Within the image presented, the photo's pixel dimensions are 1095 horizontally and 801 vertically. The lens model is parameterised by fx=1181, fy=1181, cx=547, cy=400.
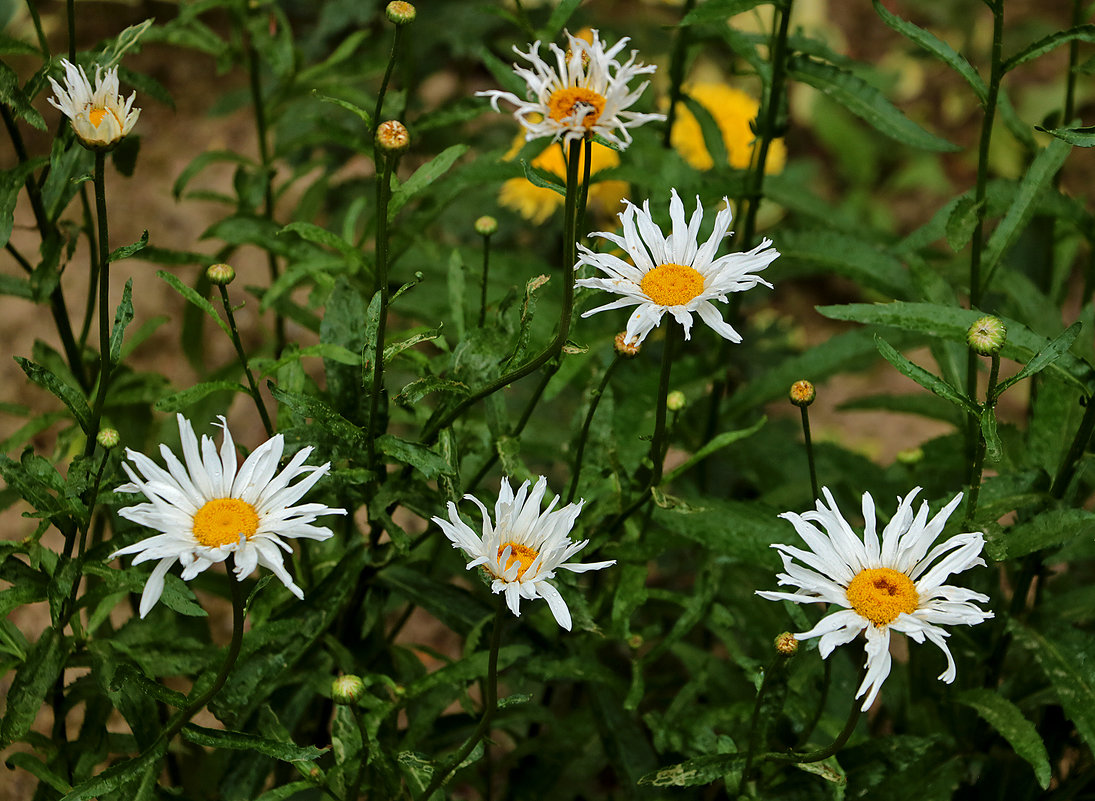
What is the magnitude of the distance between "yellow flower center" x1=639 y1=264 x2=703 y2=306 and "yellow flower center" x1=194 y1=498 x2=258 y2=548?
45 cm

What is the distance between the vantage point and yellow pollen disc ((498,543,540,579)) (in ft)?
3.72

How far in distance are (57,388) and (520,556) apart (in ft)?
1.77

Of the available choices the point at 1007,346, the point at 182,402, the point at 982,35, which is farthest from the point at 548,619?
the point at 982,35

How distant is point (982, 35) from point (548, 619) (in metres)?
3.36

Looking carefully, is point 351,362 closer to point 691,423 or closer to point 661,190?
point 661,190

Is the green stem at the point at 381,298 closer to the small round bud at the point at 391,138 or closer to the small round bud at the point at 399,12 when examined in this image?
the small round bud at the point at 391,138

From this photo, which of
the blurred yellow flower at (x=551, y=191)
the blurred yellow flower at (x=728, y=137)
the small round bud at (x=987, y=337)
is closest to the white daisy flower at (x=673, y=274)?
the small round bud at (x=987, y=337)

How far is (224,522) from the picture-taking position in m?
1.11

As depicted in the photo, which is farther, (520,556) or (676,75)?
(676,75)

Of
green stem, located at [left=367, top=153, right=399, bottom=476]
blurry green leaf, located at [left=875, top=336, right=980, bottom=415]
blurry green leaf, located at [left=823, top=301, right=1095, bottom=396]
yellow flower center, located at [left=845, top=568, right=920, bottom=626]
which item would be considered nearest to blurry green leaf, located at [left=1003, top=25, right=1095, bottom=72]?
blurry green leaf, located at [left=823, top=301, right=1095, bottom=396]

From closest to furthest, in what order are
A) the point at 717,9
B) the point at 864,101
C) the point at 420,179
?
the point at 420,179
the point at 717,9
the point at 864,101

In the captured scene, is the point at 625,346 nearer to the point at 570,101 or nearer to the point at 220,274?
the point at 570,101

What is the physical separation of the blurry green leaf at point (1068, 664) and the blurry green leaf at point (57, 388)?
116cm

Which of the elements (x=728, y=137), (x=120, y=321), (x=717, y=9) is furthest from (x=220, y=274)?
(x=728, y=137)
